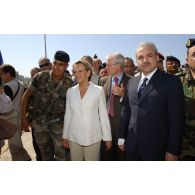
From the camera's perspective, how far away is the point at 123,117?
11.5 ft

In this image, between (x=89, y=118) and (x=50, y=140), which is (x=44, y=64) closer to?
(x=50, y=140)

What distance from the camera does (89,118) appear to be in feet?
12.2

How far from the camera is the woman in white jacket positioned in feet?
12.2

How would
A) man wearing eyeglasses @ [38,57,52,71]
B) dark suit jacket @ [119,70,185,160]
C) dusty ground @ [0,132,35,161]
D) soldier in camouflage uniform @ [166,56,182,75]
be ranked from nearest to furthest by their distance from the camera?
dark suit jacket @ [119,70,185,160] < soldier in camouflage uniform @ [166,56,182,75] < dusty ground @ [0,132,35,161] < man wearing eyeglasses @ [38,57,52,71]

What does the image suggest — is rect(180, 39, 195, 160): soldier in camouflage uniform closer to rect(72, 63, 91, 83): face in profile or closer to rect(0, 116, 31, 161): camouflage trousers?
rect(72, 63, 91, 83): face in profile

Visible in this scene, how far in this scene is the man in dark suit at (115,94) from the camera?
407 cm

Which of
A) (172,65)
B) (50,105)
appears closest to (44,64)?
(50,105)

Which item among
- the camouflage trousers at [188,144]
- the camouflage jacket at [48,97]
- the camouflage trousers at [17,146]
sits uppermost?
the camouflage jacket at [48,97]

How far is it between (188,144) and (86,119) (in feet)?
3.94

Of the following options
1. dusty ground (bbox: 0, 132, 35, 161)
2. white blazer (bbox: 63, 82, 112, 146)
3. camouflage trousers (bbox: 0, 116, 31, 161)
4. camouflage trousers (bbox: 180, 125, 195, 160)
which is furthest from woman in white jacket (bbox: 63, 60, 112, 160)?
dusty ground (bbox: 0, 132, 35, 161)

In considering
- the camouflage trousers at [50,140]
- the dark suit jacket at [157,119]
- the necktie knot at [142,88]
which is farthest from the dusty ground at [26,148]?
the necktie knot at [142,88]

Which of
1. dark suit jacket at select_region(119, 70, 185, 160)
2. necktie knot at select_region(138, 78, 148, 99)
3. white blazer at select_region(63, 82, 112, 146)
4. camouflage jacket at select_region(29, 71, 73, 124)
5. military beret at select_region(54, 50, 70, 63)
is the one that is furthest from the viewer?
camouflage jacket at select_region(29, 71, 73, 124)

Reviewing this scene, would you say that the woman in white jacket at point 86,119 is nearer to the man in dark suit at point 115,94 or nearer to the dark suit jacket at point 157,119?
the man in dark suit at point 115,94

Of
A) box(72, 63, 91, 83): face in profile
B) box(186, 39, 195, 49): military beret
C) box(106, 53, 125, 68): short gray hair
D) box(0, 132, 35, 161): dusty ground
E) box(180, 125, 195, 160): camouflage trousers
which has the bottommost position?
box(0, 132, 35, 161): dusty ground
